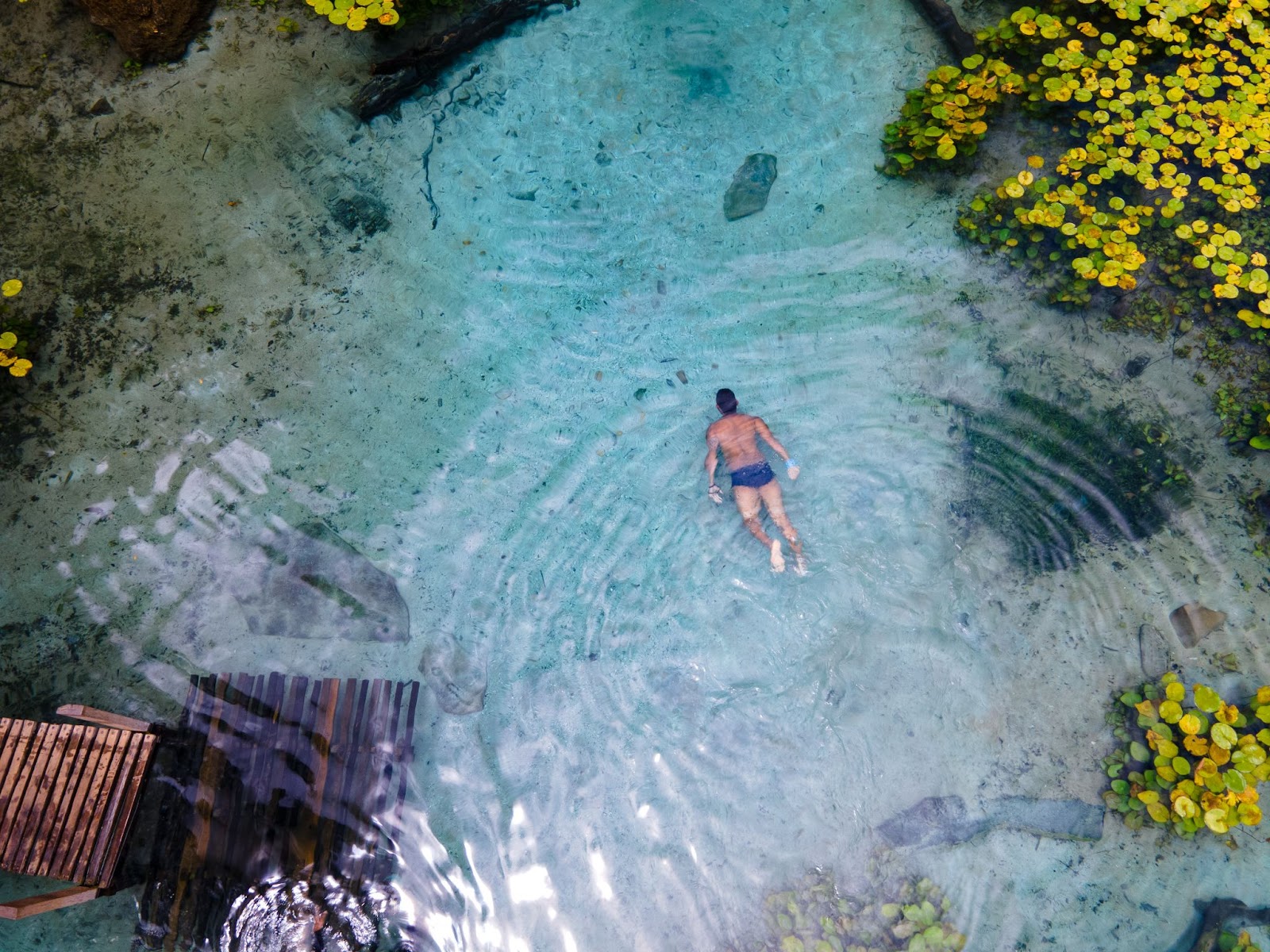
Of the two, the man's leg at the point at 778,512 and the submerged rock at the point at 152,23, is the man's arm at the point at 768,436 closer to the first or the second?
the man's leg at the point at 778,512

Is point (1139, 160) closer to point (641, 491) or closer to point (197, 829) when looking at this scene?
point (641, 491)

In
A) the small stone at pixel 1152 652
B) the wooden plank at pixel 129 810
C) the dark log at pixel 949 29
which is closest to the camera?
the wooden plank at pixel 129 810

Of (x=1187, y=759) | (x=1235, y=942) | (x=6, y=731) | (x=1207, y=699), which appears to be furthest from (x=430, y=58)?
(x=1235, y=942)

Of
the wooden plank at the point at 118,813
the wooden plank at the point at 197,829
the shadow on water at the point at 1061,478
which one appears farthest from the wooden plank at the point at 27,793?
the shadow on water at the point at 1061,478

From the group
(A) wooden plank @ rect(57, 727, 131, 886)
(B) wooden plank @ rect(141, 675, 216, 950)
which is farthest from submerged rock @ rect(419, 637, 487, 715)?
(A) wooden plank @ rect(57, 727, 131, 886)

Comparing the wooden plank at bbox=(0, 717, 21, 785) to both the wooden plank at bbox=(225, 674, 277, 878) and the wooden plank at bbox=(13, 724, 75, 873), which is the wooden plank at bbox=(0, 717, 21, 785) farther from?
the wooden plank at bbox=(225, 674, 277, 878)
